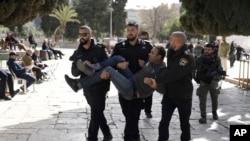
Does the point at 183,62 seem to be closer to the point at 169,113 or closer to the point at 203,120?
the point at 169,113

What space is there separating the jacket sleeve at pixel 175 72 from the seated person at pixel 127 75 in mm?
157

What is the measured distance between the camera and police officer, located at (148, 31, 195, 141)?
5.68 m

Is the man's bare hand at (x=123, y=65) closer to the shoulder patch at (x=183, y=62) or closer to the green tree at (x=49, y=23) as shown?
the shoulder patch at (x=183, y=62)

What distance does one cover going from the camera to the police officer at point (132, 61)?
20.0ft

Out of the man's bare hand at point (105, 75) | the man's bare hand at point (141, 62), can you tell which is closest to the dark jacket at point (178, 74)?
the man's bare hand at point (141, 62)

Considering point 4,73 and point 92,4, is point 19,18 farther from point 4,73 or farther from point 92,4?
point 92,4

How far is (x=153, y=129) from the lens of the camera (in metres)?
7.56

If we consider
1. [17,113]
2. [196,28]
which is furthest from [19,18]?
[196,28]

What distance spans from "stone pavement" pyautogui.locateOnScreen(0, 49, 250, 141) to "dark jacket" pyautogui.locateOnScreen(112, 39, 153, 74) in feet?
4.33

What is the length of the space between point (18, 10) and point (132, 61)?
20.6 feet

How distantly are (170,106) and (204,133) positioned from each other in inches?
67.3

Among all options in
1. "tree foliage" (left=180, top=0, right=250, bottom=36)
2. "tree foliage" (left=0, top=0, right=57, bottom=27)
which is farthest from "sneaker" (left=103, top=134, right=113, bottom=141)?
"tree foliage" (left=0, top=0, right=57, bottom=27)

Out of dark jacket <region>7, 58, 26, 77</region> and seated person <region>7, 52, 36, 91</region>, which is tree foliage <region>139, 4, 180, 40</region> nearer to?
seated person <region>7, 52, 36, 91</region>

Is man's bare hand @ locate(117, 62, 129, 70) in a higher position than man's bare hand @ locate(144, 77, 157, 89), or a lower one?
higher
